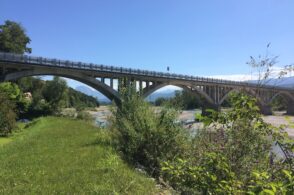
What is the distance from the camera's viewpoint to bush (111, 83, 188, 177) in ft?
27.5

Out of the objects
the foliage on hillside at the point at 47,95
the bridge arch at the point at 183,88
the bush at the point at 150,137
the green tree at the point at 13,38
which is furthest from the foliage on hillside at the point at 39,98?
the bush at the point at 150,137

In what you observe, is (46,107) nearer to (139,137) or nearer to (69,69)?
(69,69)

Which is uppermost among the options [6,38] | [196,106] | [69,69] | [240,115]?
[6,38]

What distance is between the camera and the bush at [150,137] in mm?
8391

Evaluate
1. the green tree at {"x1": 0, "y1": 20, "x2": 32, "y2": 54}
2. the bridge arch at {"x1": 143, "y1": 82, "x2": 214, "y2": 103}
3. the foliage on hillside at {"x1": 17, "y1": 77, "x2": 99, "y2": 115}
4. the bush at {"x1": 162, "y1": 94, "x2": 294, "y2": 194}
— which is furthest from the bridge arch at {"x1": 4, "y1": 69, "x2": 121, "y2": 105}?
the bush at {"x1": 162, "y1": 94, "x2": 294, "y2": 194}

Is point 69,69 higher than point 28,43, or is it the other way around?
point 28,43

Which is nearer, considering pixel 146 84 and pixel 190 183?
pixel 190 183

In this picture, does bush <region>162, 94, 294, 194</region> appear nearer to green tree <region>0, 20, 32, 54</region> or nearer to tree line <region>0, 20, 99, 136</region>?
tree line <region>0, 20, 99, 136</region>

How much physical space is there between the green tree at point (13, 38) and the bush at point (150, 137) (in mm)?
40267

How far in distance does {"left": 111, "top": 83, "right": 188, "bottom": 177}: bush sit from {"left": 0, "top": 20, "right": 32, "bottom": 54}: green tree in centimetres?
4027

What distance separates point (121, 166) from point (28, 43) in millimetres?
49770

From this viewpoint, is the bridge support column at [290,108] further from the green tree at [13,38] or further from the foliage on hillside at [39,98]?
the green tree at [13,38]

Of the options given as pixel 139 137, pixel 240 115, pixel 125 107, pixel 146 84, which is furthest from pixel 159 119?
pixel 146 84

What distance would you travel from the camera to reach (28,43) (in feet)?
171
